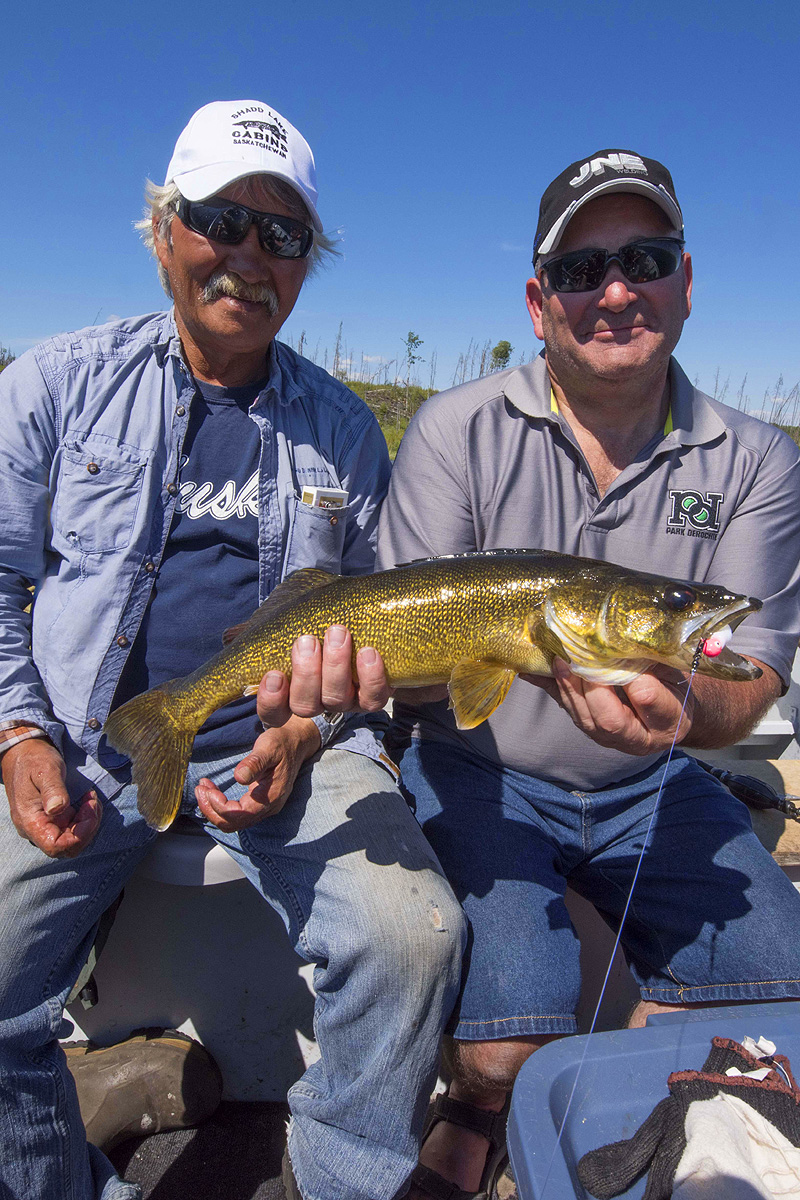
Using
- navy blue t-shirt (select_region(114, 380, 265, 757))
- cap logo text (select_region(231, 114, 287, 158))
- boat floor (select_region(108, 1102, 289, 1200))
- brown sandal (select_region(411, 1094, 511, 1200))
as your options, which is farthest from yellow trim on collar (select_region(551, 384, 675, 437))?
boat floor (select_region(108, 1102, 289, 1200))

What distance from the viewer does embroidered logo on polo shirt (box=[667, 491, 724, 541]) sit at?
300 centimetres

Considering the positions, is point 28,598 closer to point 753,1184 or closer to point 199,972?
point 199,972

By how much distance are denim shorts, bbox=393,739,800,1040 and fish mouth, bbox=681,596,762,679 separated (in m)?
1.01

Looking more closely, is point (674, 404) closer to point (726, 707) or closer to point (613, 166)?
point (613, 166)

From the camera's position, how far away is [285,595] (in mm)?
2812

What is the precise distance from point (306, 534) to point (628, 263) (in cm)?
174

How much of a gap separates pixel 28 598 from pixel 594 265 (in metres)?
2.75

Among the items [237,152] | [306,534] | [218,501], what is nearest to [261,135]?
[237,152]

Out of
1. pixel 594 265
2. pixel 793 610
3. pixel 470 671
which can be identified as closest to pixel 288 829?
pixel 470 671

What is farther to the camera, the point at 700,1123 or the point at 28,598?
the point at 28,598

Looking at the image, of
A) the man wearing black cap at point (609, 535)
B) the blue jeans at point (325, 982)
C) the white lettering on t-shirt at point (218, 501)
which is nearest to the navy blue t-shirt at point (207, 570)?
the white lettering on t-shirt at point (218, 501)

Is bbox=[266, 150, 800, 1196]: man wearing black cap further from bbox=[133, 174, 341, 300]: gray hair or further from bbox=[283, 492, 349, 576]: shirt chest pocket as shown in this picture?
bbox=[133, 174, 341, 300]: gray hair

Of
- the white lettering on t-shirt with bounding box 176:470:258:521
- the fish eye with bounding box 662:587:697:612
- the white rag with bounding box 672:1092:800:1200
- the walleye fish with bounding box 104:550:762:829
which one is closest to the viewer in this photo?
the white rag with bounding box 672:1092:800:1200

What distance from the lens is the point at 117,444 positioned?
10.3 ft
